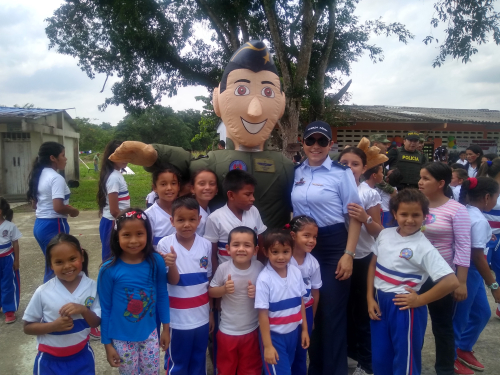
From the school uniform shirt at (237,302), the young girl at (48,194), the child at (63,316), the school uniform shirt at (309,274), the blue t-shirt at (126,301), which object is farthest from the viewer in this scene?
the young girl at (48,194)

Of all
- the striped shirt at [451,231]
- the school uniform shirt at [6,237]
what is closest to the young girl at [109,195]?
the school uniform shirt at [6,237]

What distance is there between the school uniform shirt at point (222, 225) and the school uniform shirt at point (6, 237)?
2.43m

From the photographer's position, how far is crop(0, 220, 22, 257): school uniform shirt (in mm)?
3521

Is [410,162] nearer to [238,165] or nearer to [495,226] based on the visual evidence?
[495,226]

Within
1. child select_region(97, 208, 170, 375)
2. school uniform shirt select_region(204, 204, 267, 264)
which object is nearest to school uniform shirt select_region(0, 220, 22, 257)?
child select_region(97, 208, 170, 375)

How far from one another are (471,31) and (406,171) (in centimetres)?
567

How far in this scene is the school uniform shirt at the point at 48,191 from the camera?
3466mm

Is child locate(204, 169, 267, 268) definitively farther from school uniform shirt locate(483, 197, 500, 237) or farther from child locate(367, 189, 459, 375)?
school uniform shirt locate(483, 197, 500, 237)

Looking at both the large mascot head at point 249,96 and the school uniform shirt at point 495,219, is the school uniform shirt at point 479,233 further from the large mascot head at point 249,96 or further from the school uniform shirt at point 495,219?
the large mascot head at point 249,96

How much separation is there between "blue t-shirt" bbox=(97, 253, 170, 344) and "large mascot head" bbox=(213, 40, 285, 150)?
1.26 m

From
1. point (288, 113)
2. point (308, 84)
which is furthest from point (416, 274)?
point (308, 84)

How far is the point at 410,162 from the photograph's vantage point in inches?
201

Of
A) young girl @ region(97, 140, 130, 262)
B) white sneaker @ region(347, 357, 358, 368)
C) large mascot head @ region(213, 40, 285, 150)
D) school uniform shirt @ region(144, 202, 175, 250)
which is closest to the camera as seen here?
school uniform shirt @ region(144, 202, 175, 250)

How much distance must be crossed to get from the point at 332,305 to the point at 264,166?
110 cm
